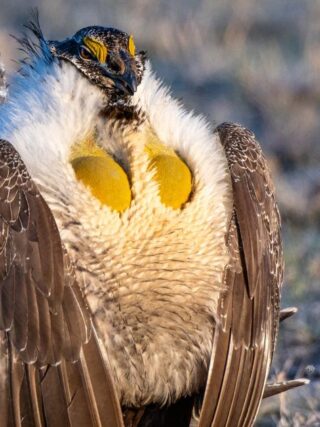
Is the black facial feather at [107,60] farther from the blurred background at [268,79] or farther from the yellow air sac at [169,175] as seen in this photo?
the blurred background at [268,79]

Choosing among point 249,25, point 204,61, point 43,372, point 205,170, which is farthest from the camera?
point 249,25

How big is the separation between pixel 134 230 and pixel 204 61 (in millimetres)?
6620

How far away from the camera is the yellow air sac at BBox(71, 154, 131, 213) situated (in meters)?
3.56

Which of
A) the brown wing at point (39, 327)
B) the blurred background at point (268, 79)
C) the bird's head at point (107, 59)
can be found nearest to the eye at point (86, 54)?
the bird's head at point (107, 59)

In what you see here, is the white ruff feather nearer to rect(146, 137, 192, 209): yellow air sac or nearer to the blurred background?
rect(146, 137, 192, 209): yellow air sac

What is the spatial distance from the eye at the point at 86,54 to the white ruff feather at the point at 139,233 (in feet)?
0.18

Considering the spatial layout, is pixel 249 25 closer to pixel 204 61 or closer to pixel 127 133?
pixel 204 61

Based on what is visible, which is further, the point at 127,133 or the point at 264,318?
the point at 264,318

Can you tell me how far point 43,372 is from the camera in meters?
3.50

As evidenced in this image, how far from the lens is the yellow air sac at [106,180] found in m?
3.56

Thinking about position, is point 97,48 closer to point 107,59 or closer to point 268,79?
point 107,59

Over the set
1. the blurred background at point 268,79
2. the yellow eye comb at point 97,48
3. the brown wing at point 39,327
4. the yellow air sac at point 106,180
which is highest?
→ the blurred background at point 268,79

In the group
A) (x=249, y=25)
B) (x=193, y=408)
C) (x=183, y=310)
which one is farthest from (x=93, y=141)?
(x=249, y=25)

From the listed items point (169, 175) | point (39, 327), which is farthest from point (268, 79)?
point (39, 327)
